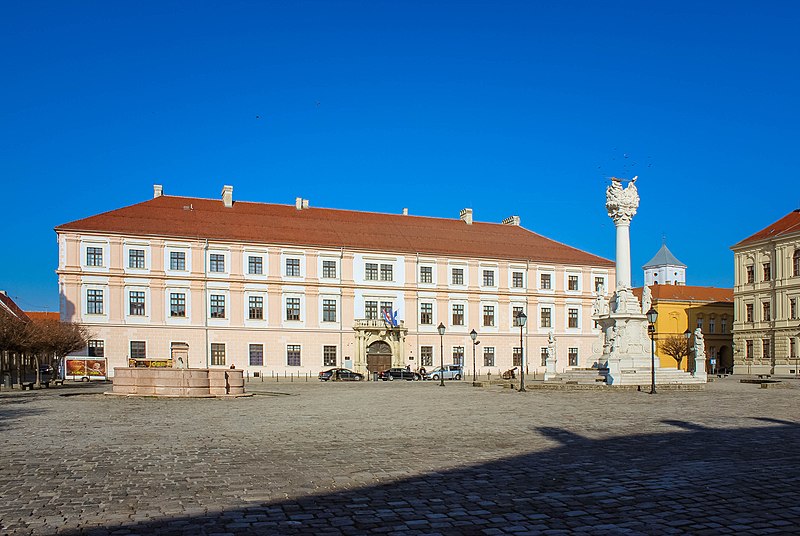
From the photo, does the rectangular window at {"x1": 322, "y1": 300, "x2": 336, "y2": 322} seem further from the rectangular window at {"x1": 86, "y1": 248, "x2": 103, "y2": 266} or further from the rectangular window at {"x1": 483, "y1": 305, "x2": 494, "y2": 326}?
the rectangular window at {"x1": 86, "y1": 248, "x2": 103, "y2": 266}

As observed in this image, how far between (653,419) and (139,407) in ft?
46.5

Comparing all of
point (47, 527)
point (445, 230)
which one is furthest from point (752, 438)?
point (445, 230)

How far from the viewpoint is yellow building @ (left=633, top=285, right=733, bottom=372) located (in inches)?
3297

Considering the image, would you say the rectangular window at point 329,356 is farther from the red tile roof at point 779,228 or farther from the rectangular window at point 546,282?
the red tile roof at point 779,228

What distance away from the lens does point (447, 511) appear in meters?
8.24

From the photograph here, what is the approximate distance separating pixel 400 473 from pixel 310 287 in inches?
1974

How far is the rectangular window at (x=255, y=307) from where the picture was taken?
5869cm

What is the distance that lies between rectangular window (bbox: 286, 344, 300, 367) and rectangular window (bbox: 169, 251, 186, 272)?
31.3ft

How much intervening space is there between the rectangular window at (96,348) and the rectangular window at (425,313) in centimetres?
2356

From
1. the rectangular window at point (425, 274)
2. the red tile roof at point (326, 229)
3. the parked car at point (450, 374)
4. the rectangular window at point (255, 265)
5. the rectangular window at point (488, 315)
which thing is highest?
the red tile roof at point (326, 229)

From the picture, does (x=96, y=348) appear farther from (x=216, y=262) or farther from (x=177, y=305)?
(x=216, y=262)

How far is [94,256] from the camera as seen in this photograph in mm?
55281

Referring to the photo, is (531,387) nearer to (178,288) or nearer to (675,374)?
(675,374)

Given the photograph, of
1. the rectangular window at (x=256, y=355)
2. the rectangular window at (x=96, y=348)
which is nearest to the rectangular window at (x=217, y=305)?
the rectangular window at (x=256, y=355)
